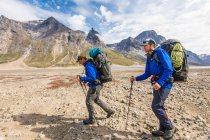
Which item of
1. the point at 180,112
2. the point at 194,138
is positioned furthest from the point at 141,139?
the point at 180,112

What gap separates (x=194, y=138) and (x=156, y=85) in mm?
2802

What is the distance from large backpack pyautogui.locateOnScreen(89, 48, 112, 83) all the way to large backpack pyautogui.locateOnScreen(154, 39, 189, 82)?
237 centimetres

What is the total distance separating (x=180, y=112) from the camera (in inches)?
450

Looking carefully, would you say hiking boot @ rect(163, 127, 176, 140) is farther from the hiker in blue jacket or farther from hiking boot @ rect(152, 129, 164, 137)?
hiking boot @ rect(152, 129, 164, 137)

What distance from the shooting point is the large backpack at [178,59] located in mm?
7789

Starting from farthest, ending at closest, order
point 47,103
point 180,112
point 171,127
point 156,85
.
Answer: point 47,103 < point 180,112 < point 171,127 < point 156,85

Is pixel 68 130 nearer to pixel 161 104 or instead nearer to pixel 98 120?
pixel 98 120

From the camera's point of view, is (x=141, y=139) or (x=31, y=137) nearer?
(x=141, y=139)

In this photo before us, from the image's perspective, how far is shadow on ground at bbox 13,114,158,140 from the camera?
8742 millimetres

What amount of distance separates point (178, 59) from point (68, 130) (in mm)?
5280

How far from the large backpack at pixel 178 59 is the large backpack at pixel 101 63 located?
237 centimetres

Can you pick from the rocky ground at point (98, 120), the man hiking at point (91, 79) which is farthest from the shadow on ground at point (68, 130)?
the man hiking at point (91, 79)

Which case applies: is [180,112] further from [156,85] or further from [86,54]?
[86,54]

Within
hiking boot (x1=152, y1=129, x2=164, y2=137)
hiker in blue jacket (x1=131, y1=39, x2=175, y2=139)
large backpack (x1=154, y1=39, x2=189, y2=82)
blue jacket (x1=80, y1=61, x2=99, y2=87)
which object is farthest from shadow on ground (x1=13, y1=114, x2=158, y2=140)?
large backpack (x1=154, y1=39, x2=189, y2=82)
